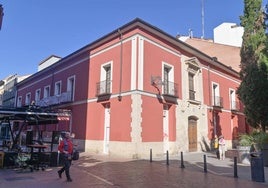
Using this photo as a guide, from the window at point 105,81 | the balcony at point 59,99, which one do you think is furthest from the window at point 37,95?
the window at point 105,81

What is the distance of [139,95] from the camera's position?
51.7 feet

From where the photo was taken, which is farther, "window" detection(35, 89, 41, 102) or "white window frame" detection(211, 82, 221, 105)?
"window" detection(35, 89, 41, 102)

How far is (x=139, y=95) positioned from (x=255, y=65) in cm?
732

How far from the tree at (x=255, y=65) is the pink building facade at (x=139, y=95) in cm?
494

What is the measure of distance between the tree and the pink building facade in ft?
16.2

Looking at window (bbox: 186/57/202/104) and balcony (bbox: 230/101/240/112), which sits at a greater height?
window (bbox: 186/57/202/104)

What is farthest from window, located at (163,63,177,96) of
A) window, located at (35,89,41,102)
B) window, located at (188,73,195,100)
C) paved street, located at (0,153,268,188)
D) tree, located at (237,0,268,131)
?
window, located at (35,89,41,102)

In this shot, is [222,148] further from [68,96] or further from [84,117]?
[68,96]

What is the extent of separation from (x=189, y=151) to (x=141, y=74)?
754cm

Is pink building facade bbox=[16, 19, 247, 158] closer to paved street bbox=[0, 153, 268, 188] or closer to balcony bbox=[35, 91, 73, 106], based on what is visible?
balcony bbox=[35, 91, 73, 106]

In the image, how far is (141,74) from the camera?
16141mm

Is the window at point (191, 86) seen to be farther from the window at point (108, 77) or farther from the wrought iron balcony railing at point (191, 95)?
the window at point (108, 77)

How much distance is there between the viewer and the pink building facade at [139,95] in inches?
631

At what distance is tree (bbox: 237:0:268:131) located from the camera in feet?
49.1
